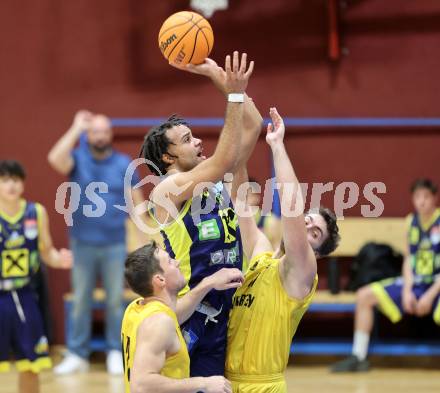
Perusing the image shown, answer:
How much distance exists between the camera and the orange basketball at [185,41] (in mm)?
4312

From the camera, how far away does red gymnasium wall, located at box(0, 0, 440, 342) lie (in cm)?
851

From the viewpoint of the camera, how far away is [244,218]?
470 cm

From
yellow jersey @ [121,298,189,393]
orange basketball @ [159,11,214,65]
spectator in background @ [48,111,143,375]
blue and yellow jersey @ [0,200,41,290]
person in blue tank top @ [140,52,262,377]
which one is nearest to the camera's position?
yellow jersey @ [121,298,189,393]

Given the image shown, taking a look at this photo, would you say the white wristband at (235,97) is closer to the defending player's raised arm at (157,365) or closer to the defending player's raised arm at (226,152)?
the defending player's raised arm at (226,152)

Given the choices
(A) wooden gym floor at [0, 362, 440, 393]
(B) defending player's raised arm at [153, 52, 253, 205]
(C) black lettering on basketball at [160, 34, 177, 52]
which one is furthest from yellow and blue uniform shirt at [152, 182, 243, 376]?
(A) wooden gym floor at [0, 362, 440, 393]

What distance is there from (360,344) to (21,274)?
295 cm

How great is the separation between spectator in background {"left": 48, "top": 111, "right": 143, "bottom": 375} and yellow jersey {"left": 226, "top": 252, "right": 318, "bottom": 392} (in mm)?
3838

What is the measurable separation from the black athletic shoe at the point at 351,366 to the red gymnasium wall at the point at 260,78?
4.76 feet

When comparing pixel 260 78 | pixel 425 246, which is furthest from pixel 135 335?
pixel 260 78

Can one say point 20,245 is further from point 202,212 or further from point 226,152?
point 226,152

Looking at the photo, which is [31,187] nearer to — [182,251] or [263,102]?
[263,102]

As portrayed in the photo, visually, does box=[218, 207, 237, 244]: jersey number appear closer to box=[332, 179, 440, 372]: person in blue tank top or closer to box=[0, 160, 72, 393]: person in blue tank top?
box=[0, 160, 72, 393]: person in blue tank top

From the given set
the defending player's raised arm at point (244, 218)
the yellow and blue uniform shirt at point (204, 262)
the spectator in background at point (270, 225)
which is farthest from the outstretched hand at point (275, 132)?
the spectator in background at point (270, 225)

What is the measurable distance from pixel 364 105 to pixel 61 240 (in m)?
3.15
